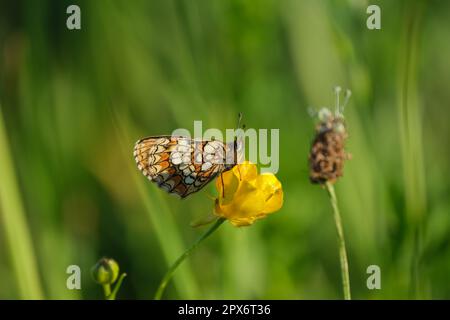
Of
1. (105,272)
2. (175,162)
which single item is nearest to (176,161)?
(175,162)

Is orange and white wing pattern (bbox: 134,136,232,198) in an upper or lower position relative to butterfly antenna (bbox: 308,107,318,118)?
lower

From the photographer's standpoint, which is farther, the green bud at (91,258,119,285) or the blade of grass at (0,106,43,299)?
the blade of grass at (0,106,43,299)

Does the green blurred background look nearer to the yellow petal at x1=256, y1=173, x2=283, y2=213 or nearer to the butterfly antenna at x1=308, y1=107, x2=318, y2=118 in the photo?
the butterfly antenna at x1=308, y1=107, x2=318, y2=118

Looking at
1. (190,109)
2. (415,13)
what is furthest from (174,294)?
(415,13)

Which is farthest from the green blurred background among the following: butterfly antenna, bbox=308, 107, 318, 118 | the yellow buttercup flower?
the yellow buttercup flower

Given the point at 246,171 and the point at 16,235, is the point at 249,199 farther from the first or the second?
the point at 16,235

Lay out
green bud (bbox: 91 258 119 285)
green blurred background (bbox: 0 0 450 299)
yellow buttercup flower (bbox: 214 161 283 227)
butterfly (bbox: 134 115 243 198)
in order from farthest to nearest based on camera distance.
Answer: green blurred background (bbox: 0 0 450 299) → butterfly (bbox: 134 115 243 198) → yellow buttercup flower (bbox: 214 161 283 227) → green bud (bbox: 91 258 119 285)

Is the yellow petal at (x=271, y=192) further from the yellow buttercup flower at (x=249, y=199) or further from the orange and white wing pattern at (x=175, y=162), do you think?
the orange and white wing pattern at (x=175, y=162)
